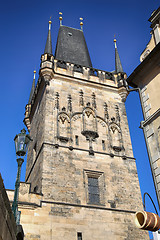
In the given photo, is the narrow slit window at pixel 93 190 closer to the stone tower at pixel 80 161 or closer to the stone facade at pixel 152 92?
the stone tower at pixel 80 161

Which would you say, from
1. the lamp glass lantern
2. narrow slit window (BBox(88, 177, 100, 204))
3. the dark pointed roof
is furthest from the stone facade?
the dark pointed roof

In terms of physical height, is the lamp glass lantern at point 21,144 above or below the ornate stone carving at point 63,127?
below

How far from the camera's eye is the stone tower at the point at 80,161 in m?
12.1

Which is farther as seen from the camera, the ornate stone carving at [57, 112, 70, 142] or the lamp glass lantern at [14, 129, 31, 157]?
the ornate stone carving at [57, 112, 70, 142]

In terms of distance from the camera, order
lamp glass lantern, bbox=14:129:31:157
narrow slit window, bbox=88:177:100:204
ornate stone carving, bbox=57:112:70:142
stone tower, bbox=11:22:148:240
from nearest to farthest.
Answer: lamp glass lantern, bbox=14:129:31:157
stone tower, bbox=11:22:148:240
narrow slit window, bbox=88:177:100:204
ornate stone carving, bbox=57:112:70:142

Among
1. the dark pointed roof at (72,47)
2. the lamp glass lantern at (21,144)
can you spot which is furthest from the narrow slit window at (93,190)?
the dark pointed roof at (72,47)

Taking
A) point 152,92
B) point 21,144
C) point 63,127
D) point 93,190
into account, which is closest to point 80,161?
point 93,190

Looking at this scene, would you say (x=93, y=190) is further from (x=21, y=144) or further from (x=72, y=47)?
(x=72, y=47)

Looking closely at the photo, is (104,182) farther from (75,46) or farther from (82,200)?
(75,46)

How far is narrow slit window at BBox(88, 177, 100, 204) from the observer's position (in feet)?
43.6

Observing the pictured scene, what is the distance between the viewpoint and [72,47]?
71.7ft

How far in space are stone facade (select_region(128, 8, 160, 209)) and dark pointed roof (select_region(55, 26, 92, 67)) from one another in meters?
11.6

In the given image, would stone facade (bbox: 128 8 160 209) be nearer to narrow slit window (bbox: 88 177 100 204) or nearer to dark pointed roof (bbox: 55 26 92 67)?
narrow slit window (bbox: 88 177 100 204)

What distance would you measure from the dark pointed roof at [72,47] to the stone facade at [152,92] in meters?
11.6
